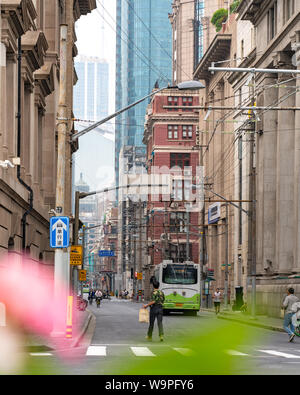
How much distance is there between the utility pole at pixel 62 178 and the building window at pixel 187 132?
118554 mm

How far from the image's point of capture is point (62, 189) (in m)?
23.5

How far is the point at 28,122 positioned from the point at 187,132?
113396mm

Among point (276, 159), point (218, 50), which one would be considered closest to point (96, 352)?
point (276, 159)

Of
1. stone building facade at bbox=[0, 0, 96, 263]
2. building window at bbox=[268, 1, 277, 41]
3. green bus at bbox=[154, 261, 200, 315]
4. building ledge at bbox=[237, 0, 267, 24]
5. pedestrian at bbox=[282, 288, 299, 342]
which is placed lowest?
green bus at bbox=[154, 261, 200, 315]

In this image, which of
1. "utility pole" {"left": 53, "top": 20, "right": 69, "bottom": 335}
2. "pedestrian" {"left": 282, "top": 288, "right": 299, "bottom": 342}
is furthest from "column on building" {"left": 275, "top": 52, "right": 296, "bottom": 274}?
"utility pole" {"left": 53, "top": 20, "right": 69, "bottom": 335}

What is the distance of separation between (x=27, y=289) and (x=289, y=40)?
103ft

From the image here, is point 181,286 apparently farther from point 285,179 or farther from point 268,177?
point 268,177

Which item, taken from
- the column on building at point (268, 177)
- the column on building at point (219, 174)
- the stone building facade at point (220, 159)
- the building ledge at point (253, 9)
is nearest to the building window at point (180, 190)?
the stone building facade at point (220, 159)

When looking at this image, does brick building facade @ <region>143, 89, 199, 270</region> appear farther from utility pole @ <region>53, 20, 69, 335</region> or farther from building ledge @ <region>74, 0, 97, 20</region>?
utility pole @ <region>53, 20, 69, 335</region>

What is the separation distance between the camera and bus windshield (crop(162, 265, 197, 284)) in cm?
5488

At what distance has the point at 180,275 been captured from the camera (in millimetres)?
55094

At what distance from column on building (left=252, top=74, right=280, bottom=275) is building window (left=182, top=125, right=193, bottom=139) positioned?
8288 centimetres

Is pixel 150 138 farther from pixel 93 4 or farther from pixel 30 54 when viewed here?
pixel 30 54
